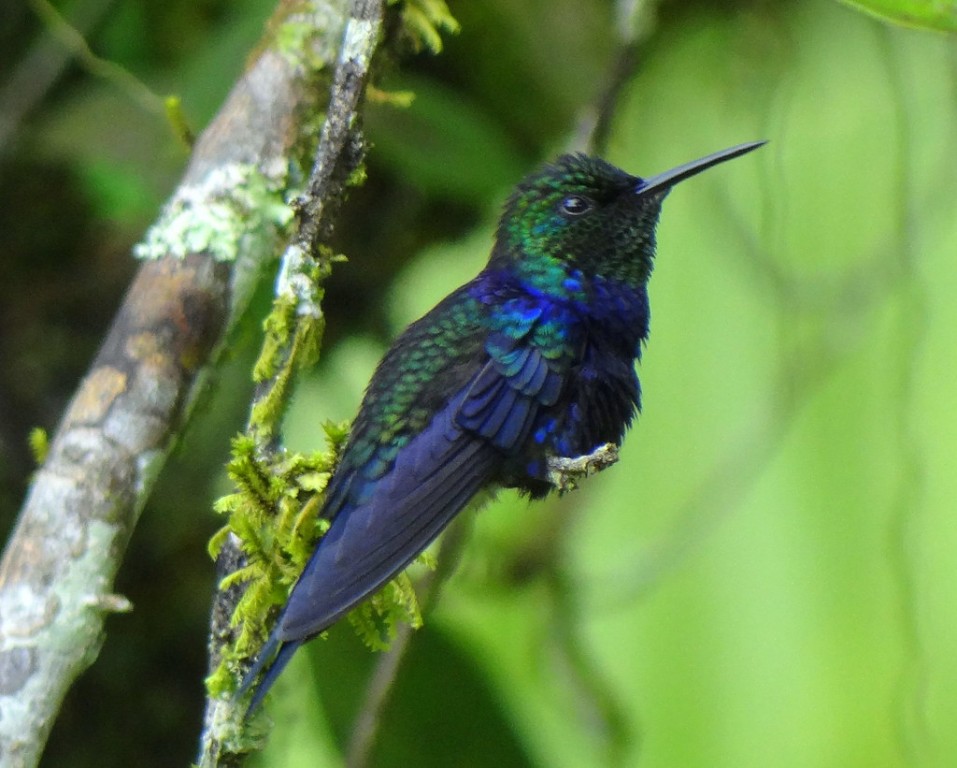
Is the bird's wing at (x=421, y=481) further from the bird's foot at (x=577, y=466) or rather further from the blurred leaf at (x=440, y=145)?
the blurred leaf at (x=440, y=145)

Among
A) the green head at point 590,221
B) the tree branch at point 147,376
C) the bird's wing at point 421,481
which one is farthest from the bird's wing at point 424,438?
the tree branch at point 147,376

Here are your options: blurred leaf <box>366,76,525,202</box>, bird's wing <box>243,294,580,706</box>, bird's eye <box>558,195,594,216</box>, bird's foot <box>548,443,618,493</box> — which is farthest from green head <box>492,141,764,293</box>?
blurred leaf <box>366,76,525,202</box>

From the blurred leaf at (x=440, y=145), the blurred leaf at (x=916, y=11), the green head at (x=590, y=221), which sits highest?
the blurred leaf at (x=440, y=145)

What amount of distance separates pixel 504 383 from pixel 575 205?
16.6 inches

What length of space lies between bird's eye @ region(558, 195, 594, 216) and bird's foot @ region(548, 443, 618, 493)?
474 millimetres

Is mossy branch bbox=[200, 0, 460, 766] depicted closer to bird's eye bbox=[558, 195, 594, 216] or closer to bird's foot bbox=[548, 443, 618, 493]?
bird's foot bbox=[548, 443, 618, 493]

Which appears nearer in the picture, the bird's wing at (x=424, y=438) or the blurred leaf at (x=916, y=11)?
the blurred leaf at (x=916, y=11)

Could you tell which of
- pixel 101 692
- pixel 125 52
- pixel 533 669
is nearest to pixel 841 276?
pixel 533 669

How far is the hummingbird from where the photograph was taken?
1.70m

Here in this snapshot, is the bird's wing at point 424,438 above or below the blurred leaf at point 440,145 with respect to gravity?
below

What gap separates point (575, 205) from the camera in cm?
210

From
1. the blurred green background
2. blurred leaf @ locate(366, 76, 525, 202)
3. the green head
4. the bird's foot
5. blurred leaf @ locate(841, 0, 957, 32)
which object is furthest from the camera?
blurred leaf @ locate(366, 76, 525, 202)

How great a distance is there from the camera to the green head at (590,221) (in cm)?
208

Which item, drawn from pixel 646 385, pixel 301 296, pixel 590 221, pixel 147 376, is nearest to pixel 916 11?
pixel 590 221
